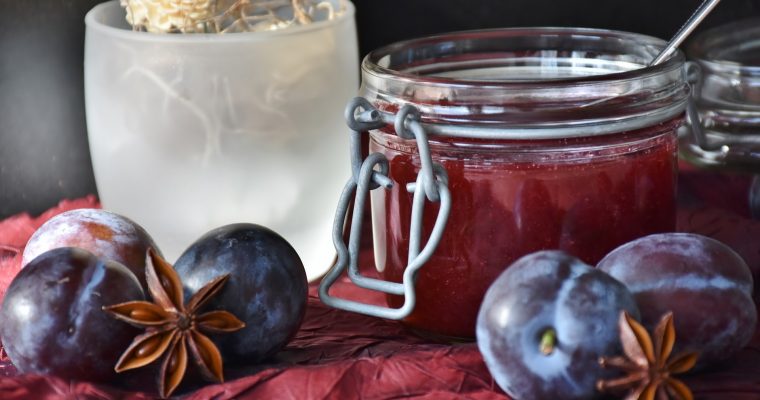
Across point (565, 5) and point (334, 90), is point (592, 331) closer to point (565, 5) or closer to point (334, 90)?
point (334, 90)

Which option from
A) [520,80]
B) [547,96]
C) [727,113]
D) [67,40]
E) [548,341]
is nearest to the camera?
[548,341]

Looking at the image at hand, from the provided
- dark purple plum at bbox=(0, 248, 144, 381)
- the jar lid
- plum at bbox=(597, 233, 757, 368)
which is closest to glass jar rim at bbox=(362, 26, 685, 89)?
the jar lid

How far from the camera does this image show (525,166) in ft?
2.34

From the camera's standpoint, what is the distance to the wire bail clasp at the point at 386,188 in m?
0.70

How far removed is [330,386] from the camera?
673 millimetres

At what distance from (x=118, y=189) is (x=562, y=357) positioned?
0.43 m

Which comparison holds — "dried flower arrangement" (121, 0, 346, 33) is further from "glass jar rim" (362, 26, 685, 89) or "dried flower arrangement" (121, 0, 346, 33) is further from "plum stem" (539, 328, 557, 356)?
"plum stem" (539, 328, 557, 356)

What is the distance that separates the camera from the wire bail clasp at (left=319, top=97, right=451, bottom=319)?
2.31 feet

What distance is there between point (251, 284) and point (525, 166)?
0.20m

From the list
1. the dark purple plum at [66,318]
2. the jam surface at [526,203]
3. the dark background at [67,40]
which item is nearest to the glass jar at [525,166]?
the jam surface at [526,203]

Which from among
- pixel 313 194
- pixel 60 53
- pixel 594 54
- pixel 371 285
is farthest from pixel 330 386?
pixel 60 53

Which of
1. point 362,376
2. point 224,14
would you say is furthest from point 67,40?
point 362,376

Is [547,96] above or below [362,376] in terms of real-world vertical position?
above

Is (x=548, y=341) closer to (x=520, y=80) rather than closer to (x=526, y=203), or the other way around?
(x=526, y=203)
